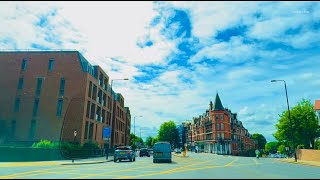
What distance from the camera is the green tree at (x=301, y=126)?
139ft

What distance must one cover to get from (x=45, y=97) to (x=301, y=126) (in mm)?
41599

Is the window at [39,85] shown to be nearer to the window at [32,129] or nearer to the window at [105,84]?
the window at [32,129]

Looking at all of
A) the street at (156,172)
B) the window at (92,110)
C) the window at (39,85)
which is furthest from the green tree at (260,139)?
the street at (156,172)

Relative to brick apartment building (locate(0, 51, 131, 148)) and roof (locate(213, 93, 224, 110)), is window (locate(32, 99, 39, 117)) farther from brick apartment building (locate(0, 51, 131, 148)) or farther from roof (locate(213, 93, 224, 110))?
roof (locate(213, 93, 224, 110))

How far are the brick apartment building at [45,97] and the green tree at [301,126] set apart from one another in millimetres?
29114

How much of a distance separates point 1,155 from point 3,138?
42.1 ft

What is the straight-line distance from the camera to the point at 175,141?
12606cm

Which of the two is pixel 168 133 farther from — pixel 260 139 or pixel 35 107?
pixel 35 107

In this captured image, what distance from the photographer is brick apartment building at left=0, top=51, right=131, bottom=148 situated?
39750 mm

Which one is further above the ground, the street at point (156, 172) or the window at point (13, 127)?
the window at point (13, 127)

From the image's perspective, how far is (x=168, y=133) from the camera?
Answer: 4909 inches

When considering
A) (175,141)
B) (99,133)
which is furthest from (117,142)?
(175,141)

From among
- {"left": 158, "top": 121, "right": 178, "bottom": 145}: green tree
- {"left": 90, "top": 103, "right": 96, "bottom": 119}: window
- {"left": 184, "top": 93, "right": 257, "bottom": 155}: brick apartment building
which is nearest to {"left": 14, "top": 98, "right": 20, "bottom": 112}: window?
{"left": 90, "top": 103, "right": 96, "bottom": 119}: window

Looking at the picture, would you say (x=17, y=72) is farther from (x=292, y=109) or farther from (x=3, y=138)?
(x=292, y=109)
